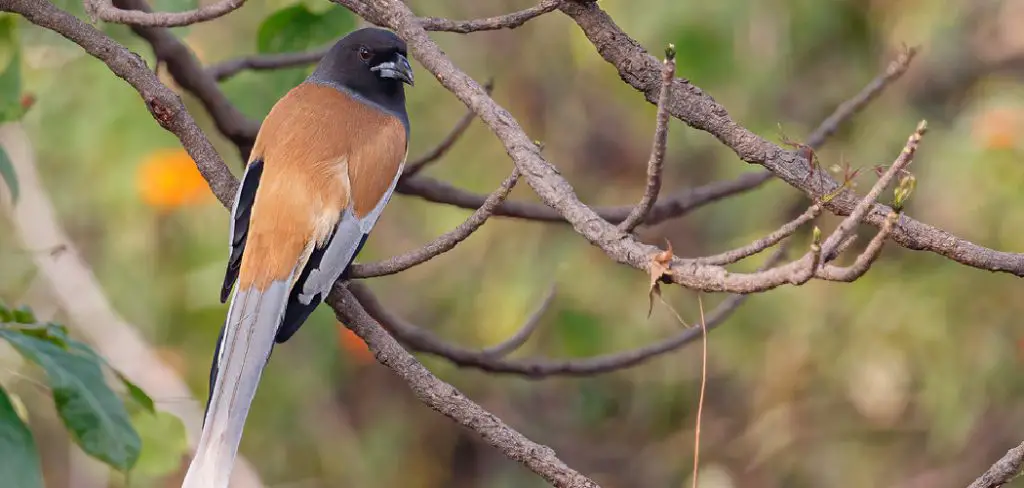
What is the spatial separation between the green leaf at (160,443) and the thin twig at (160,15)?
1.26 metres

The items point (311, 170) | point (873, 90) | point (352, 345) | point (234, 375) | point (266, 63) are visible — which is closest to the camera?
point (234, 375)

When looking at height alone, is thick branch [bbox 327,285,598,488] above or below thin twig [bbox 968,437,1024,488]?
A: below

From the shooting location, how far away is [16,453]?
7.80ft

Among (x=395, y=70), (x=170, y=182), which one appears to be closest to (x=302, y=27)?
(x=395, y=70)

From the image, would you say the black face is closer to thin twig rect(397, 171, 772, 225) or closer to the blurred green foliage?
thin twig rect(397, 171, 772, 225)

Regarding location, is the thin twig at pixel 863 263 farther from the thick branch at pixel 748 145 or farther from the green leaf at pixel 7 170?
the green leaf at pixel 7 170

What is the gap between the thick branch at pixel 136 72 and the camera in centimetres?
260

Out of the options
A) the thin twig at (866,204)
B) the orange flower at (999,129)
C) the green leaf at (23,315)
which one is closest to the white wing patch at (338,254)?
the green leaf at (23,315)

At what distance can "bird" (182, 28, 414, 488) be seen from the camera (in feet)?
8.15

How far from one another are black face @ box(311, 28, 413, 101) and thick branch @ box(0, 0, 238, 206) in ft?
2.60

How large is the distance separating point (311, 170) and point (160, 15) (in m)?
0.54

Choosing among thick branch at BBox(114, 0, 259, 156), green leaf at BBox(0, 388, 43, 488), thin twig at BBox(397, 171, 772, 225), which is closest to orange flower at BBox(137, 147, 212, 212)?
thick branch at BBox(114, 0, 259, 156)

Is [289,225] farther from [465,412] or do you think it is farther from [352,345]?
[352,345]

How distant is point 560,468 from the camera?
7.08 feet
